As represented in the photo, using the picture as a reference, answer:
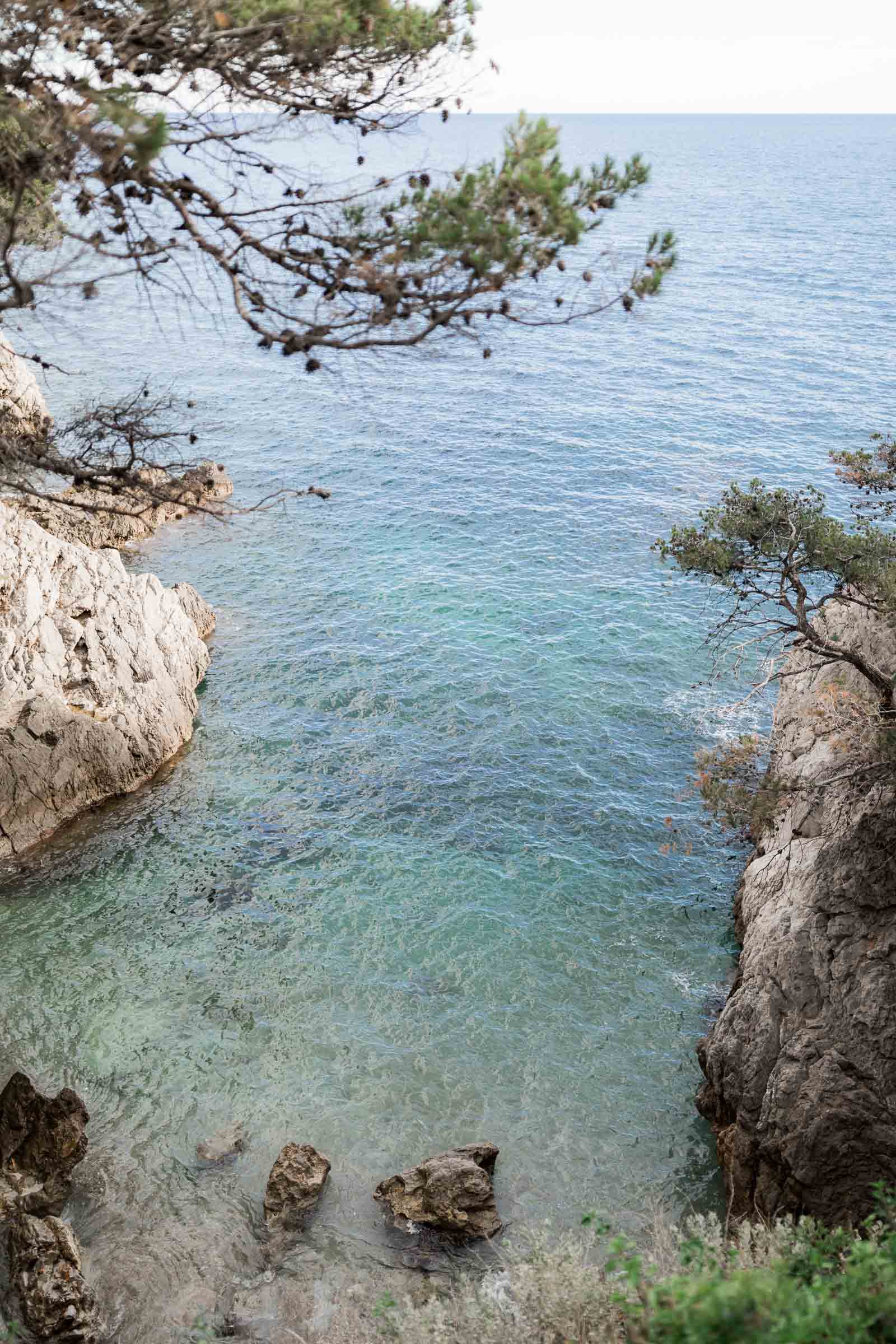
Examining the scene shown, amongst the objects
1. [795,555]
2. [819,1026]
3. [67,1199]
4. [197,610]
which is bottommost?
[67,1199]

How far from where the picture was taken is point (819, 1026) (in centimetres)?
1396

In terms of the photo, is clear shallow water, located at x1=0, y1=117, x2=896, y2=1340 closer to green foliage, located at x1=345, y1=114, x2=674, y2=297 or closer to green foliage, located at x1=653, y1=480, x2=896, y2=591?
green foliage, located at x1=345, y1=114, x2=674, y2=297

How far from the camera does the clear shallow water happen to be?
15.2 meters

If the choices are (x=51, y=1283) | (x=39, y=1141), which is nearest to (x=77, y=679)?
(x=39, y=1141)

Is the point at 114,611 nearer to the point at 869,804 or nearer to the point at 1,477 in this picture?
the point at 1,477

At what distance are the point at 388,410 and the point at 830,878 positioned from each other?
4002cm

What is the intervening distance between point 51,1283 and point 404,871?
10.3 metres

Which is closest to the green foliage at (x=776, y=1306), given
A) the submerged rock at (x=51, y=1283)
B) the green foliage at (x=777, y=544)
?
the submerged rock at (x=51, y=1283)

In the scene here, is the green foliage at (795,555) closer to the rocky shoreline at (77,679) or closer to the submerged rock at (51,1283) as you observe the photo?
the rocky shoreline at (77,679)

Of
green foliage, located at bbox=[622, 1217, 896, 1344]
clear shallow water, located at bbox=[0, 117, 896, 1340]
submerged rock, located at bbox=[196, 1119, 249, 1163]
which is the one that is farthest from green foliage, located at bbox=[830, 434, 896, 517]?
submerged rock, located at bbox=[196, 1119, 249, 1163]

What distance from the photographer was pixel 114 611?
949 inches

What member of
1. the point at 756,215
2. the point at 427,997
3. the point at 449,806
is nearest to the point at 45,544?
the point at 449,806

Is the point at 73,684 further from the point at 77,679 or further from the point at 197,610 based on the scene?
the point at 197,610

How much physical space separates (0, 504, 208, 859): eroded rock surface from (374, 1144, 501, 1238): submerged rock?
1143 centimetres
